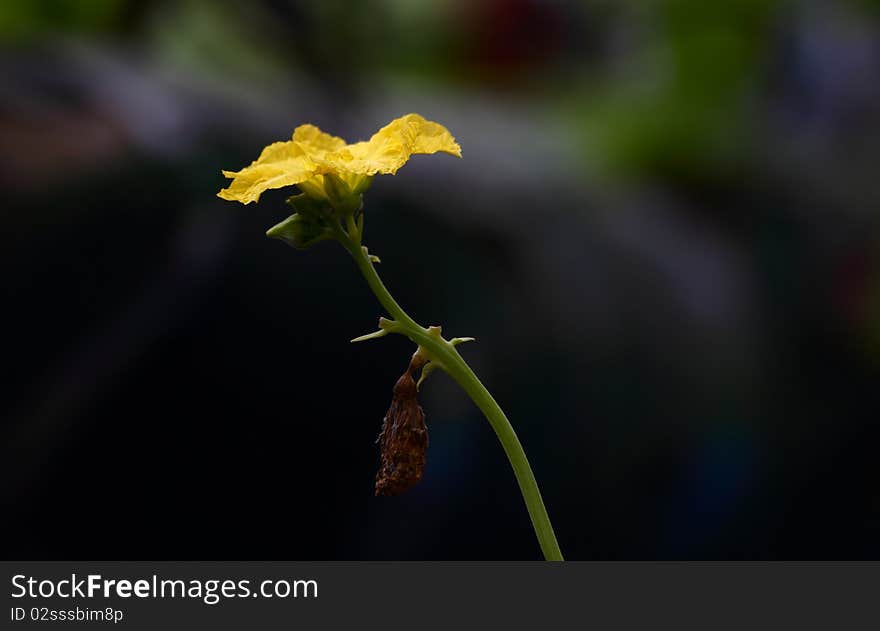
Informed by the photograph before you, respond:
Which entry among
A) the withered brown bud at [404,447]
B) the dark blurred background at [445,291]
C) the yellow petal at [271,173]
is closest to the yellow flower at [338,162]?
the yellow petal at [271,173]

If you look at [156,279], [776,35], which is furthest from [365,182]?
[776,35]

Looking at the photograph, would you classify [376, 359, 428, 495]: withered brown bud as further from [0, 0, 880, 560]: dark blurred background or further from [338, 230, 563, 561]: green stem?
[0, 0, 880, 560]: dark blurred background

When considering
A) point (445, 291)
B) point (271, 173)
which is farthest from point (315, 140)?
point (445, 291)

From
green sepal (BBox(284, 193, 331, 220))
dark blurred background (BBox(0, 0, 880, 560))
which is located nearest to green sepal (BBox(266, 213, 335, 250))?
green sepal (BBox(284, 193, 331, 220))

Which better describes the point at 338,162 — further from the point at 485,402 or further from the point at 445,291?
the point at 445,291

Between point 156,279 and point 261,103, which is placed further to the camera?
point 261,103

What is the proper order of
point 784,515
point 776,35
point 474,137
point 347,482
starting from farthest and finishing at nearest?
1. point 776,35
2. point 474,137
3. point 784,515
4. point 347,482

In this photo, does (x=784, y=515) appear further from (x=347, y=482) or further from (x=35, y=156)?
(x=35, y=156)
